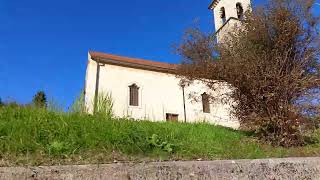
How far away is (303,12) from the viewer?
8750 millimetres

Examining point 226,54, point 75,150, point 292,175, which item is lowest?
point 292,175

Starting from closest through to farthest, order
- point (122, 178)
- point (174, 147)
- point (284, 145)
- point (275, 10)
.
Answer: point (122, 178), point (174, 147), point (284, 145), point (275, 10)

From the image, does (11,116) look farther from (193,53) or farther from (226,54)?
(193,53)

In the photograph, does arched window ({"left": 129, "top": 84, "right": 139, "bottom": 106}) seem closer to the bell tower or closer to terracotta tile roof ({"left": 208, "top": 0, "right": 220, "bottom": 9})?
the bell tower

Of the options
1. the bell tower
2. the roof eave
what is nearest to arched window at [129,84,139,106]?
the roof eave

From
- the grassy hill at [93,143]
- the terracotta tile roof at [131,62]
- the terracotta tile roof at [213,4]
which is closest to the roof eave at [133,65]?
the terracotta tile roof at [131,62]

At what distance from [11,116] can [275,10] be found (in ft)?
22.9

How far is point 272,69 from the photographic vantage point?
293 inches

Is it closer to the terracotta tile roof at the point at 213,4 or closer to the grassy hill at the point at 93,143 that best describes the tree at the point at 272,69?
the grassy hill at the point at 93,143

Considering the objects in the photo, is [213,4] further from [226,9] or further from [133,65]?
[133,65]

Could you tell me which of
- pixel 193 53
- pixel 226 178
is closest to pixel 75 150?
pixel 226 178

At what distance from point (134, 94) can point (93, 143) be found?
2077 centimetres

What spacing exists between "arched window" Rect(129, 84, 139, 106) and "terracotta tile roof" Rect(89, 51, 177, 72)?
170cm

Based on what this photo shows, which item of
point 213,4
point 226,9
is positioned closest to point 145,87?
point 226,9
